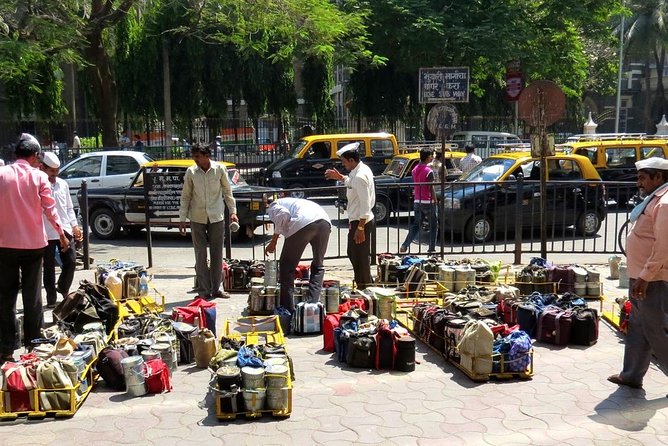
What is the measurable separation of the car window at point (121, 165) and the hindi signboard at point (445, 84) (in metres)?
8.93

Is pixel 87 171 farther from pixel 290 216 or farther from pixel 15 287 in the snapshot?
pixel 15 287

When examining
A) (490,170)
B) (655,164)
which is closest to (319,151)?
(490,170)

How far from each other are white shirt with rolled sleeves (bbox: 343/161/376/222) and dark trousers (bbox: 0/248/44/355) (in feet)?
11.5

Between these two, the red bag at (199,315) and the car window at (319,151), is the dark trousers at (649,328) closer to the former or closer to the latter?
the red bag at (199,315)

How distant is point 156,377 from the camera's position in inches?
224

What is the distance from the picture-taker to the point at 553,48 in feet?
90.4

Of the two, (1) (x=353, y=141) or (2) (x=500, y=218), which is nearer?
(2) (x=500, y=218)

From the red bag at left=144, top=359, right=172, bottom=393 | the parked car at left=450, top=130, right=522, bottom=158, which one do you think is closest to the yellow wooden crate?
the red bag at left=144, top=359, right=172, bottom=393

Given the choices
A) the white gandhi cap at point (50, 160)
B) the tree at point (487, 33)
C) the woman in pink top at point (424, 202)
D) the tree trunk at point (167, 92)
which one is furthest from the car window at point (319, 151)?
the white gandhi cap at point (50, 160)

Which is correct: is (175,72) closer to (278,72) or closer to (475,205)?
(278,72)

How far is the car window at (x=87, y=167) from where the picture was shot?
54.6ft

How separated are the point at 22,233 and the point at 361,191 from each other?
367 centimetres

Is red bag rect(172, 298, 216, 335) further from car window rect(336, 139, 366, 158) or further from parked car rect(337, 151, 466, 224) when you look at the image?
car window rect(336, 139, 366, 158)

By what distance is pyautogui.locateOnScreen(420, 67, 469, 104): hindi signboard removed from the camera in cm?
1016
